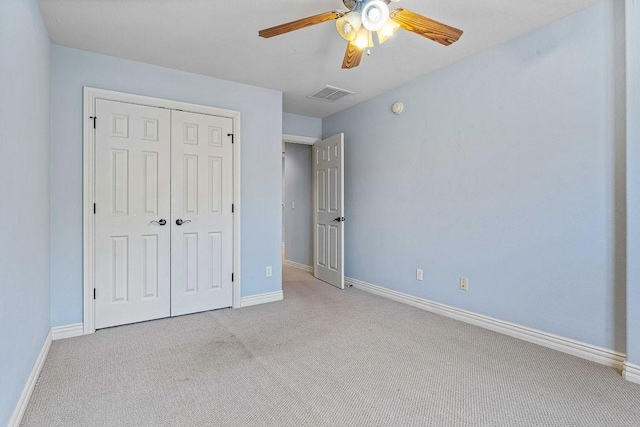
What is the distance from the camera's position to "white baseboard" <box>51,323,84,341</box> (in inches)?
102

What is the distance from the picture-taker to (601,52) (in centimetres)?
218

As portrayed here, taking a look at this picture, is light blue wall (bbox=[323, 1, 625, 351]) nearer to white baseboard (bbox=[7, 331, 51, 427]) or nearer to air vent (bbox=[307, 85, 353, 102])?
air vent (bbox=[307, 85, 353, 102])

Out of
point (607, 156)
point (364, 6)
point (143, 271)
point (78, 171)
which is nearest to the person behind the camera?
point (364, 6)

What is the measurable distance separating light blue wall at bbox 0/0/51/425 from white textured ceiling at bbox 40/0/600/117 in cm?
36

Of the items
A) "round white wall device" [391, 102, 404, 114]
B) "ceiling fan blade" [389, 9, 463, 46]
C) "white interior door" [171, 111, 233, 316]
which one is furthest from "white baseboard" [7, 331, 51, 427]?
"round white wall device" [391, 102, 404, 114]

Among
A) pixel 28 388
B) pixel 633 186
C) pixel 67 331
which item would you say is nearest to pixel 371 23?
pixel 633 186

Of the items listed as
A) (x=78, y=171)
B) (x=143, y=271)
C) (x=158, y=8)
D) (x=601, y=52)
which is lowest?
(x=143, y=271)

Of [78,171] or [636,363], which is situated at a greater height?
[78,171]

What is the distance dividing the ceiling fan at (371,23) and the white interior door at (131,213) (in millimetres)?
1727

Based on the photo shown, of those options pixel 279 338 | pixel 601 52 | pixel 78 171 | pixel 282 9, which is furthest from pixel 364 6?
pixel 78 171

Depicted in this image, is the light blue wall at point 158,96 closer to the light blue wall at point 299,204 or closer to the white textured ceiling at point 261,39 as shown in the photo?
the white textured ceiling at point 261,39

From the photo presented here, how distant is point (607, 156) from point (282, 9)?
2420mm

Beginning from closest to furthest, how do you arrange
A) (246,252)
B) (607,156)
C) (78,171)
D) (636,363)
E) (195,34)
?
(636,363)
(607,156)
(195,34)
(78,171)
(246,252)

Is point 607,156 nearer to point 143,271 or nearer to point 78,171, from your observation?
point 143,271
